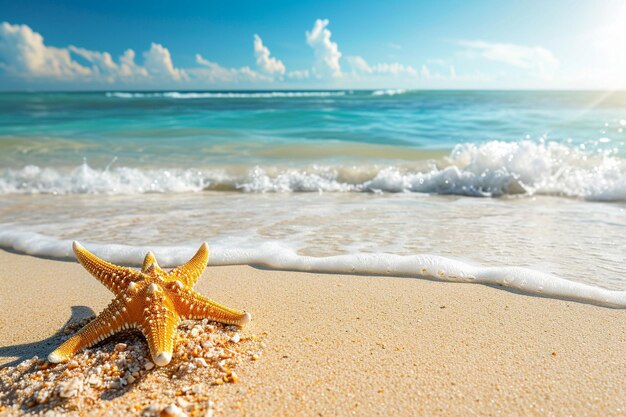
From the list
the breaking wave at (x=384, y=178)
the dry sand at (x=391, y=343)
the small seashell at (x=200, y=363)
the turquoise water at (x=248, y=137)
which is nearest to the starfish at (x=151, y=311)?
the small seashell at (x=200, y=363)

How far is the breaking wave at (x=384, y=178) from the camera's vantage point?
767 cm

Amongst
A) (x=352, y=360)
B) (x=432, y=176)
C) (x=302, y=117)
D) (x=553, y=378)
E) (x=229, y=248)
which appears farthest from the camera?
(x=302, y=117)

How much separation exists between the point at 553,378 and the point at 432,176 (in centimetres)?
614

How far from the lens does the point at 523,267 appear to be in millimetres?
3643

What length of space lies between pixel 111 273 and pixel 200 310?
0.52 metres

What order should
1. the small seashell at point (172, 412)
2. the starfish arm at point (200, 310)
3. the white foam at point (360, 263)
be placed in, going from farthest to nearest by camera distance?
the white foam at point (360, 263)
the starfish arm at point (200, 310)
the small seashell at point (172, 412)

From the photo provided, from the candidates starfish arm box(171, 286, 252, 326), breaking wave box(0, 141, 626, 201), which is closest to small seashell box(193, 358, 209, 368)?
starfish arm box(171, 286, 252, 326)

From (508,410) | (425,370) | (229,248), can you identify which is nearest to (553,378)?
(508,410)

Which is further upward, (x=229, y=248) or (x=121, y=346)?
(x=121, y=346)

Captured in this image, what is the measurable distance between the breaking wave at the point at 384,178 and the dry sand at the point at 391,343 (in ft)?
15.1

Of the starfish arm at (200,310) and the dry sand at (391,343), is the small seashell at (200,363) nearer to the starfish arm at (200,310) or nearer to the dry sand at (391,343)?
the dry sand at (391,343)

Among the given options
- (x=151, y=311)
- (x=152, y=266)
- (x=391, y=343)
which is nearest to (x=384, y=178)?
(x=391, y=343)

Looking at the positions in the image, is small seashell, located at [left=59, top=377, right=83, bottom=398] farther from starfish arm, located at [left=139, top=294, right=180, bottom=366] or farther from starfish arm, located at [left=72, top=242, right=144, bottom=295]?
starfish arm, located at [left=72, top=242, right=144, bottom=295]

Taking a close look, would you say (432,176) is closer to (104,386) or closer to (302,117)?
(104,386)
